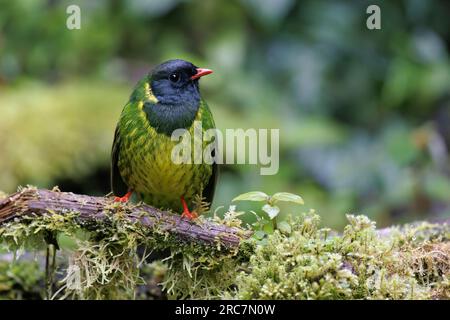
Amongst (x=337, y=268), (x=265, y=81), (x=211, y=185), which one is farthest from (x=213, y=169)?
(x=265, y=81)

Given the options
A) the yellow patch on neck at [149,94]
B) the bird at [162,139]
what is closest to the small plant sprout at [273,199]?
the bird at [162,139]

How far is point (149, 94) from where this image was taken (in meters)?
3.14

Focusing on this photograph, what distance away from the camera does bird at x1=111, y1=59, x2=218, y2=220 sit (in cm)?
298

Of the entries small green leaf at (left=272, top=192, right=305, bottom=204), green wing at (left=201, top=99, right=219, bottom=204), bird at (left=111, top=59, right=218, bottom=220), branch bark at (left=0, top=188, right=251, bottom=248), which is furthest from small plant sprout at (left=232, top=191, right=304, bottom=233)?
green wing at (left=201, top=99, right=219, bottom=204)

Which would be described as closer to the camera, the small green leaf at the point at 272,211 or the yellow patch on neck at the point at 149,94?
the small green leaf at the point at 272,211

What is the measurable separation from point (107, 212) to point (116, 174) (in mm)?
724

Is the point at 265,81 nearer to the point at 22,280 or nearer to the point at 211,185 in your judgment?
the point at 211,185

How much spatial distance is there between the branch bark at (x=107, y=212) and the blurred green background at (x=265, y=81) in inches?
99.0

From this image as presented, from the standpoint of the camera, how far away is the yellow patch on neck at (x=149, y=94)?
311cm

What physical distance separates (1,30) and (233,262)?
14.1 ft

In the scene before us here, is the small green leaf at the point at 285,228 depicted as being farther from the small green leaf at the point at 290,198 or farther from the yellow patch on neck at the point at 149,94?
the yellow patch on neck at the point at 149,94

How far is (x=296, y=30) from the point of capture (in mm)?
5910

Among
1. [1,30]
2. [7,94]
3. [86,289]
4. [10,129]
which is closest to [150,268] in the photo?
[86,289]

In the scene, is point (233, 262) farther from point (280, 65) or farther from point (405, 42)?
point (405, 42)
